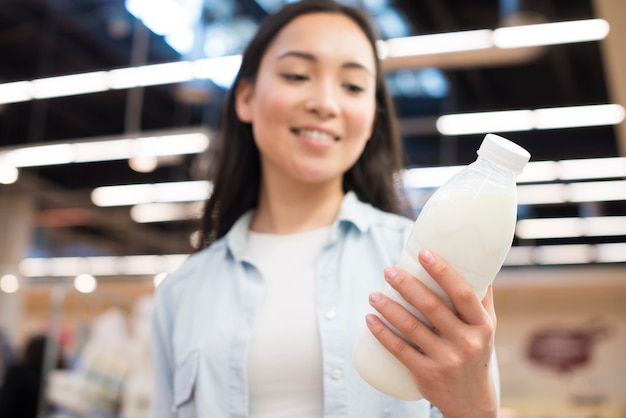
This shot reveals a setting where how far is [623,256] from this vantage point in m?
11.5

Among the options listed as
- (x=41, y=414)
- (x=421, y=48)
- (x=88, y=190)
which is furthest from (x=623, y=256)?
(x=41, y=414)

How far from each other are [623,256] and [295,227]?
11.2m

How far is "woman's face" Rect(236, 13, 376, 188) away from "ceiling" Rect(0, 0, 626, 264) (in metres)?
5.17

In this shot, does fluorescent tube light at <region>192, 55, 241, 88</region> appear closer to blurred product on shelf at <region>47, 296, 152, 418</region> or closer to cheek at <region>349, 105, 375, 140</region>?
blurred product on shelf at <region>47, 296, 152, 418</region>

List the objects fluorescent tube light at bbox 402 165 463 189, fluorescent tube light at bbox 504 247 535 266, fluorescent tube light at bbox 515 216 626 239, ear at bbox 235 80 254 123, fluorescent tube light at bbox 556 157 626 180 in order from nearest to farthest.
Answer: ear at bbox 235 80 254 123 → fluorescent tube light at bbox 402 165 463 189 → fluorescent tube light at bbox 556 157 626 180 → fluorescent tube light at bbox 515 216 626 239 → fluorescent tube light at bbox 504 247 535 266

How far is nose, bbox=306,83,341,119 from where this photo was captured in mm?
1283

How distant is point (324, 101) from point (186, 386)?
1.75 feet

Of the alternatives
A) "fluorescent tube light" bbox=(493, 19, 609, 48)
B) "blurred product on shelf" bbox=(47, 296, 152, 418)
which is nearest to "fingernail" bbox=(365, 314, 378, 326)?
"blurred product on shelf" bbox=(47, 296, 152, 418)

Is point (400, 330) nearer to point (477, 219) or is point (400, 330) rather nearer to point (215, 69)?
point (477, 219)

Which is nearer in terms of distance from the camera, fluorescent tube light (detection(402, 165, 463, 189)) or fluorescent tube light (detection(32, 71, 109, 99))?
fluorescent tube light (detection(32, 71, 109, 99))

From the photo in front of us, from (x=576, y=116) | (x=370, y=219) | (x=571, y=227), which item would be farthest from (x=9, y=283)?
(x=571, y=227)

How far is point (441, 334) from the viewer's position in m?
0.87

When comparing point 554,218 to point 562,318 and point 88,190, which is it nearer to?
point 562,318

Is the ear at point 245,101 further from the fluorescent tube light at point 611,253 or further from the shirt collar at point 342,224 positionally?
the fluorescent tube light at point 611,253
